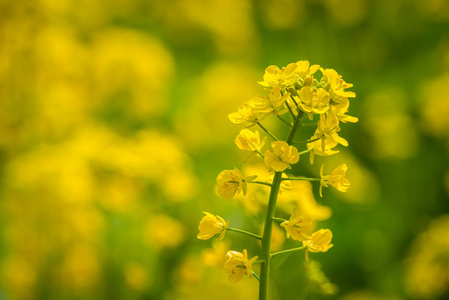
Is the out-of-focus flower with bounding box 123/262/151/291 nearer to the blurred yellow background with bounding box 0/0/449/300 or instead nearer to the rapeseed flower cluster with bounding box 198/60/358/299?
the blurred yellow background with bounding box 0/0/449/300

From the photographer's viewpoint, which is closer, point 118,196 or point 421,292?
point 118,196

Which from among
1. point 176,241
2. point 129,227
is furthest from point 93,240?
point 176,241

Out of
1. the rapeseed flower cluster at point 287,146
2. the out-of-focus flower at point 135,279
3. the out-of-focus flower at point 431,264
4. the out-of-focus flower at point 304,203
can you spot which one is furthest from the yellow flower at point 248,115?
the out-of-focus flower at point 431,264

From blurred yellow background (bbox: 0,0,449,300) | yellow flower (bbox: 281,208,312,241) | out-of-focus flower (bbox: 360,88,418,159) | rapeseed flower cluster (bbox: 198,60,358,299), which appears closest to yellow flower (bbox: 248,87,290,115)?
rapeseed flower cluster (bbox: 198,60,358,299)

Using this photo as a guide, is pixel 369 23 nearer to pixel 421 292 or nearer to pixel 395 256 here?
pixel 395 256

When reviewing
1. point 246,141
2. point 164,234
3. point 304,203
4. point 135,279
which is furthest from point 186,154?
point 246,141
